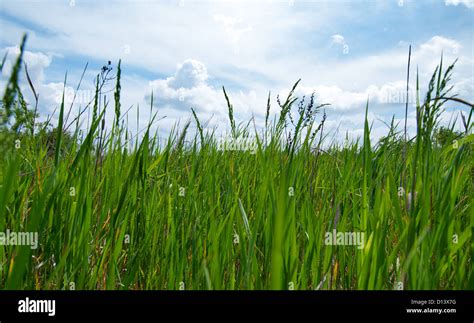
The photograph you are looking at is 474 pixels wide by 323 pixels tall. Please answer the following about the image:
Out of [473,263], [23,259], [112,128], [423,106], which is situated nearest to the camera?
[23,259]

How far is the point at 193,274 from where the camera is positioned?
141 cm

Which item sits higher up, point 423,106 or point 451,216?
point 423,106

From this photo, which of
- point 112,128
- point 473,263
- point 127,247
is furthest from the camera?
point 112,128

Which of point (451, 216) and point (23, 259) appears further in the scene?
point (451, 216)

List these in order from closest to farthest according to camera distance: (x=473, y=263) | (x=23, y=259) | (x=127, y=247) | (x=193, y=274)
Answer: (x=23, y=259)
(x=473, y=263)
(x=193, y=274)
(x=127, y=247)

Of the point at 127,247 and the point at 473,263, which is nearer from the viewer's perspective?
the point at 473,263

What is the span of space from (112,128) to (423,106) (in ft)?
4.81
